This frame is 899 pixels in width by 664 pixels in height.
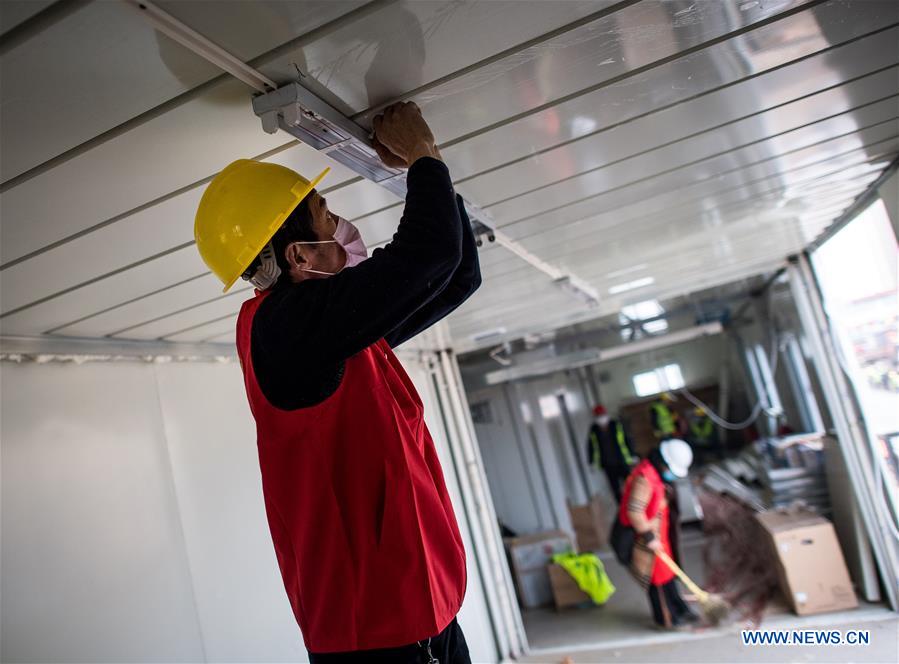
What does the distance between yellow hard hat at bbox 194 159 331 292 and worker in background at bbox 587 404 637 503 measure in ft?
26.2

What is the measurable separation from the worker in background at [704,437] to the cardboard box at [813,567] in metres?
10.5

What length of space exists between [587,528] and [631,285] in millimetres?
5460

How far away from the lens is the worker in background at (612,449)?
9.09m

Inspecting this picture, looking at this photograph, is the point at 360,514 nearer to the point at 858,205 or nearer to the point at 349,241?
the point at 349,241

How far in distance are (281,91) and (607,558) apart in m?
A: 8.96

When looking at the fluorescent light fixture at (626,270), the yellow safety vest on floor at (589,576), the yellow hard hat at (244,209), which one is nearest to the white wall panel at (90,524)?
the yellow hard hat at (244,209)

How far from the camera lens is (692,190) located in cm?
310

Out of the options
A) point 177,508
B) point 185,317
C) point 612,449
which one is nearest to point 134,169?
point 185,317

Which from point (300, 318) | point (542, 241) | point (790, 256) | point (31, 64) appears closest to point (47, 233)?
point (31, 64)

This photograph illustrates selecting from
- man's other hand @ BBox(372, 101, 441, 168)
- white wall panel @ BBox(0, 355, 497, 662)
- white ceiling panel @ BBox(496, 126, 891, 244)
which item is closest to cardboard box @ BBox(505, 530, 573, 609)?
white wall panel @ BBox(0, 355, 497, 662)

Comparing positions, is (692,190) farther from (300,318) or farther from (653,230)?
(300,318)

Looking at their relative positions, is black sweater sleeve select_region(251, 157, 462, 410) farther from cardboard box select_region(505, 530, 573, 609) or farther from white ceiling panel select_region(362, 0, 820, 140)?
cardboard box select_region(505, 530, 573, 609)

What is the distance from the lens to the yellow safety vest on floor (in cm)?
724

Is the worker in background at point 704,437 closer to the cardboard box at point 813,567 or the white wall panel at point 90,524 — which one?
the cardboard box at point 813,567
